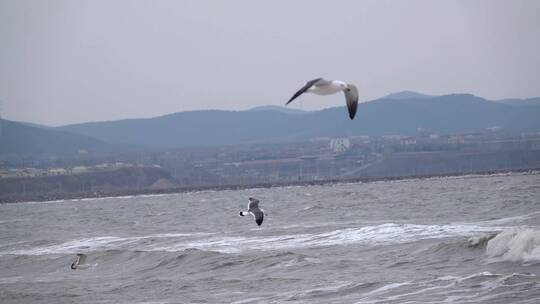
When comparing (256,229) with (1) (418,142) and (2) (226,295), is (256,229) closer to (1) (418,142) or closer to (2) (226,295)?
(2) (226,295)

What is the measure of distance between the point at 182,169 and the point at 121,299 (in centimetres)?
10804

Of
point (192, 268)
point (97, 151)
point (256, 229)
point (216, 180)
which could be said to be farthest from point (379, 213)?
point (97, 151)

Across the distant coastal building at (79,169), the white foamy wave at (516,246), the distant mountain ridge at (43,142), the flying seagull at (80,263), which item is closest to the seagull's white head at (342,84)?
the white foamy wave at (516,246)

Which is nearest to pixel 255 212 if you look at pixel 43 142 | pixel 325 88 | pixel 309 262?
pixel 309 262

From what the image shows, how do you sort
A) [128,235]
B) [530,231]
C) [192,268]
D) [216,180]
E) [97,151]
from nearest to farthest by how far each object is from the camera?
[530,231]
[192,268]
[128,235]
[216,180]
[97,151]

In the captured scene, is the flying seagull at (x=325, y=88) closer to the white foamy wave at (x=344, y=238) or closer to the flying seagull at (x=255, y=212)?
the flying seagull at (x=255, y=212)

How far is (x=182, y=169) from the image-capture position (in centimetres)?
12444

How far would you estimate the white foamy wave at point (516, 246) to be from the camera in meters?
17.3

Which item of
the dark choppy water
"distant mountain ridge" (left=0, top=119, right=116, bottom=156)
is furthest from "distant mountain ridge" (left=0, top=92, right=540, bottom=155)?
the dark choppy water

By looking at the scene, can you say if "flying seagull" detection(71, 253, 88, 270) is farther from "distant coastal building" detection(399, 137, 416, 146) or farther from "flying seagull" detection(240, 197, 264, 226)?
"distant coastal building" detection(399, 137, 416, 146)

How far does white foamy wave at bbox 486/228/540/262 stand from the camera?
1734cm

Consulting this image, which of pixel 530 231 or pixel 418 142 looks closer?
pixel 530 231

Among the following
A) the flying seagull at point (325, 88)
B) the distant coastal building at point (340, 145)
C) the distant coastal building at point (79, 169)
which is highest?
the flying seagull at point (325, 88)

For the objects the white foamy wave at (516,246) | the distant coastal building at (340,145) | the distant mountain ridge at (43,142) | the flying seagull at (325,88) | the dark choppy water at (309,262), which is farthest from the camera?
the distant mountain ridge at (43,142)
